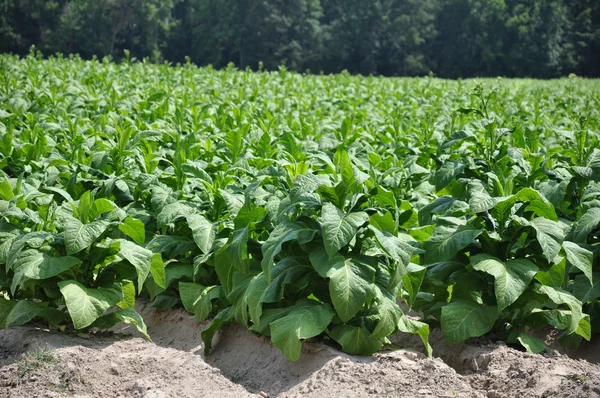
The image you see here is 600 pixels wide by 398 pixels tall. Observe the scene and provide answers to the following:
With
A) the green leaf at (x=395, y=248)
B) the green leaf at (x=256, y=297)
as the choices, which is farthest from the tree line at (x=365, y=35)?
the green leaf at (x=395, y=248)

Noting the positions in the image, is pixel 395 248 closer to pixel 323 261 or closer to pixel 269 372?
pixel 323 261

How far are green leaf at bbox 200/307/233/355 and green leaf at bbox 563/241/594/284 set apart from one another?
1.89 m

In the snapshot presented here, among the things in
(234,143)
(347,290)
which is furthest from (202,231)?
(234,143)

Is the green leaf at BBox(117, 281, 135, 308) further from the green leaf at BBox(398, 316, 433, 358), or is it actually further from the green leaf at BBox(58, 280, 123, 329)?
the green leaf at BBox(398, 316, 433, 358)

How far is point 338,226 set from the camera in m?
3.67

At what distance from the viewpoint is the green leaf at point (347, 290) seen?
12.0ft

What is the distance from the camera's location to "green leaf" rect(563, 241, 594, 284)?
402 cm

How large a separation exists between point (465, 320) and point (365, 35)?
200 ft

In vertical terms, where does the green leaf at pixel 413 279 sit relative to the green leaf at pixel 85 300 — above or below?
above

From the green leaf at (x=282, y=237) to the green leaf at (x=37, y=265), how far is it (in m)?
1.01

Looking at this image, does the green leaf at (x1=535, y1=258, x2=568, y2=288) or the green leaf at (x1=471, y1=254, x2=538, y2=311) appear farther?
the green leaf at (x1=535, y1=258, x2=568, y2=288)

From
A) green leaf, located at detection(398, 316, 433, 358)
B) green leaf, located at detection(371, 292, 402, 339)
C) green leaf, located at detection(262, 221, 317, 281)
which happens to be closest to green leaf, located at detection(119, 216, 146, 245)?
green leaf, located at detection(262, 221, 317, 281)

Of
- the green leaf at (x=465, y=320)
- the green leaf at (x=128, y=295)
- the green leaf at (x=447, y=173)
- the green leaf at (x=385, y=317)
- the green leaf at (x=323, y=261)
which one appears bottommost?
the green leaf at (x=128, y=295)

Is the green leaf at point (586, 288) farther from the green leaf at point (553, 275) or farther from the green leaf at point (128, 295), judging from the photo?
the green leaf at point (128, 295)
